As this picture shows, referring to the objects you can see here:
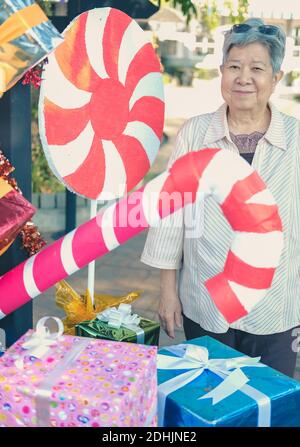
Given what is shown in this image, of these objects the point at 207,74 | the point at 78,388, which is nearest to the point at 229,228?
the point at 78,388

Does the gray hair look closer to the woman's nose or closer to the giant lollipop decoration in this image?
the woman's nose

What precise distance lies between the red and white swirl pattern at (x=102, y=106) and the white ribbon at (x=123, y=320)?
358 millimetres

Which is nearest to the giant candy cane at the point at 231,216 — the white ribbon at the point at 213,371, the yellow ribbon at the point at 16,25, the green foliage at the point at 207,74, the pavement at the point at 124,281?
the white ribbon at the point at 213,371

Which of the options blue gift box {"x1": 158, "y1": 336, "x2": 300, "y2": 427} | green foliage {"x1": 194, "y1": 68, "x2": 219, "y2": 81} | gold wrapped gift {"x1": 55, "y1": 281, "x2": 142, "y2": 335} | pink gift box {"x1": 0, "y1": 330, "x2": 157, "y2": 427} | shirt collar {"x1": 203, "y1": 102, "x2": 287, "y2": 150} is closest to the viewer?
pink gift box {"x1": 0, "y1": 330, "x2": 157, "y2": 427}

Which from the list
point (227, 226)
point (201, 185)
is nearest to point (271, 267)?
point (201, 185)

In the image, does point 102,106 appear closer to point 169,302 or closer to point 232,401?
point 169,302

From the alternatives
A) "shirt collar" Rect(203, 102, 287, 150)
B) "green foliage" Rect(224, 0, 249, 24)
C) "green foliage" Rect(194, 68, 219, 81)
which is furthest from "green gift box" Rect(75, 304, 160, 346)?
"green foliage" Rect(194, 68, 219, 81)

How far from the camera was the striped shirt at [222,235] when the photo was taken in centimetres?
184

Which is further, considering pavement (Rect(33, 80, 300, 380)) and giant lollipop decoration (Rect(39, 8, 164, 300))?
pavement (Rect(33, 80, 300, 380))

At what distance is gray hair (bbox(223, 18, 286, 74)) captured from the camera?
5.76 ft

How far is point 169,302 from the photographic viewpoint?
75.6 inches

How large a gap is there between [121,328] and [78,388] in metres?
0.61

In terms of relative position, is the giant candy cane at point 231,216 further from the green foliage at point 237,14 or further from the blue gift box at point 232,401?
the green foliage at point 237,14
